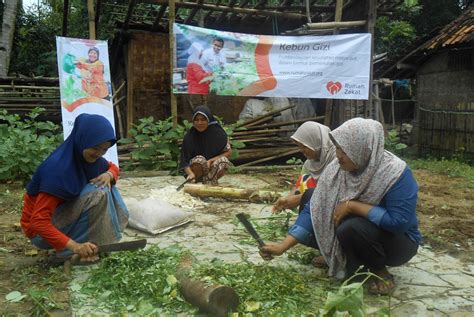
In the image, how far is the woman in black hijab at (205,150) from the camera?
5.50 metres

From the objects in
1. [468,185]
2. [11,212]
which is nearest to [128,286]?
[11,212]

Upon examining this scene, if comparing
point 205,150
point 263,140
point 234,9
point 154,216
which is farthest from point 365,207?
point 234,9

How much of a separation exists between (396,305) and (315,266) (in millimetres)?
671

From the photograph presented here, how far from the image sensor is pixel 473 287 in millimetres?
2967

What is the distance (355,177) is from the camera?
2.72m

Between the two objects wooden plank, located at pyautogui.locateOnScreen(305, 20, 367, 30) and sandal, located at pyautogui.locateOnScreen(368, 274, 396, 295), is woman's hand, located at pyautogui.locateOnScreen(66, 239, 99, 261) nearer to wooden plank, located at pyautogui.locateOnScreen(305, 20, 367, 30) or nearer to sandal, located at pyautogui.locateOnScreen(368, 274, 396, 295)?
sandal, located at pyautogui.locateOnScreen(368, 274, 396, 295)

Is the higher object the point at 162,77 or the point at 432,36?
the point at 432,36

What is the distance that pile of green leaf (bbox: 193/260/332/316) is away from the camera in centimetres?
248

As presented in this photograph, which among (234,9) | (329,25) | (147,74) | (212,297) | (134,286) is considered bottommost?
(134,286)

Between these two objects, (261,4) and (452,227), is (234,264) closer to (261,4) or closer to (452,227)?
(452,227)

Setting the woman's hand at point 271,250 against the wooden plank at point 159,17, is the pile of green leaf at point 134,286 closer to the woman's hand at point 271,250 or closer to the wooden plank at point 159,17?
the woman's hand at point 271,250

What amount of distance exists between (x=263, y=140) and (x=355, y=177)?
5.80 m

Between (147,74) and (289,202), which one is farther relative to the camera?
(147,74)

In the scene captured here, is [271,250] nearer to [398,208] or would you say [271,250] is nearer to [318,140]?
[398,208]
